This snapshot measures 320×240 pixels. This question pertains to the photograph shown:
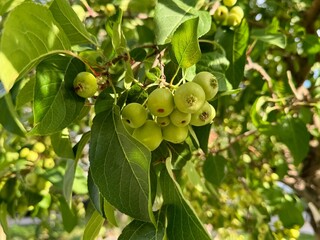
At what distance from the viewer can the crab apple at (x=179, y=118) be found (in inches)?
28.2

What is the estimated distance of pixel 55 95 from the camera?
754 mm

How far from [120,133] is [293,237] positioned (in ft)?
3.35

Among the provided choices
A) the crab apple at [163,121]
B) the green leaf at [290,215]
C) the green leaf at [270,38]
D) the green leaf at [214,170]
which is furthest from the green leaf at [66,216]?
the crab apple at [163,121]

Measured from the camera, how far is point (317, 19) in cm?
186

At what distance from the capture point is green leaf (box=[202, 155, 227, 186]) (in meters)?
1.51

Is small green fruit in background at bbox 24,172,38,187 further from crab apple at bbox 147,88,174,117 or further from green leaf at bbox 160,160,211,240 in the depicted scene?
crab apple at bbox 147,88,174,117

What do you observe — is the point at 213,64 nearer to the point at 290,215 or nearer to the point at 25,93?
the point at 25,93

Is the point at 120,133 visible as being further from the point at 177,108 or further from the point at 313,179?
the point at 313,179

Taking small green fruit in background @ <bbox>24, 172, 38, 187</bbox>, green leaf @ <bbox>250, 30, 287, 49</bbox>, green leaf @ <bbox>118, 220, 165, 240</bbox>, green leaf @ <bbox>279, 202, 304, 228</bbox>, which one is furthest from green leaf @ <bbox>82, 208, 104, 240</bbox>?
green leaf @ <bbox>279, 202, 304, 228</bbox>

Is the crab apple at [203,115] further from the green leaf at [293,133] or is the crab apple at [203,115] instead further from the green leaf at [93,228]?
the green leaf at [293,133]

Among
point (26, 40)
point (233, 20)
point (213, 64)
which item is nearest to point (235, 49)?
point (233, 20)

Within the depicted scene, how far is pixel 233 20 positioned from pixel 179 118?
0.56 m

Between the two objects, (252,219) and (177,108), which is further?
(252,219)

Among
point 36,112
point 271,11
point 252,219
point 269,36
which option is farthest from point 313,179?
point 36,112
